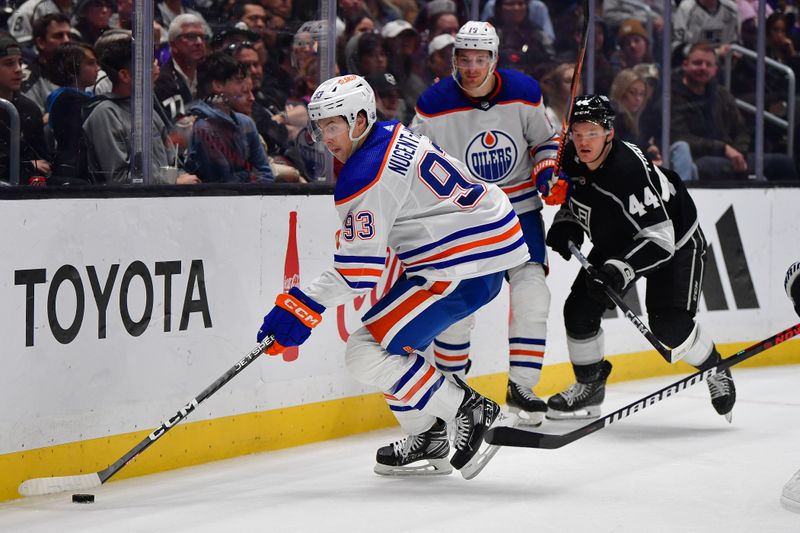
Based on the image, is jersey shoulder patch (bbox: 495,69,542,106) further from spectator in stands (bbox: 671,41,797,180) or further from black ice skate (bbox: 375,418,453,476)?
spectator in stands (bbox: 671,41,797,180)

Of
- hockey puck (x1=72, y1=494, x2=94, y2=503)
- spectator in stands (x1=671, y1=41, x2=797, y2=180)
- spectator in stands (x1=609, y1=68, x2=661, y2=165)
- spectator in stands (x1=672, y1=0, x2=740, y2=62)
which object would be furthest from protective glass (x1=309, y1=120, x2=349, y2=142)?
spectator in stands (x1=672, y1=0, x2=740, y2=62)

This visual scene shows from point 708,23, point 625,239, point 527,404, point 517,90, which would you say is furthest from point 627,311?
point 708,23

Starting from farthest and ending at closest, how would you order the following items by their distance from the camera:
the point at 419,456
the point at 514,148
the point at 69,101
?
the point at 514,148 → the point at 69,101 → the point at 419,456

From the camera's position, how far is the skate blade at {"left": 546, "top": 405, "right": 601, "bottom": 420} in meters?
4.48

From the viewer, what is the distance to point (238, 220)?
393 cm

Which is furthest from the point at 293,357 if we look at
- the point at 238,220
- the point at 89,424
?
the point at 89,424

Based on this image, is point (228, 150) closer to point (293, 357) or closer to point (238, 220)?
point (238, 220)

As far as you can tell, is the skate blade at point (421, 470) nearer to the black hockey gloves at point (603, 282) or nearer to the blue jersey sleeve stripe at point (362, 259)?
the blue jersey sleeve stripe at point (362, 259)

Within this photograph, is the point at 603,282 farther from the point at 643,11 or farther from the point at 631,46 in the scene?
the point at 643,11

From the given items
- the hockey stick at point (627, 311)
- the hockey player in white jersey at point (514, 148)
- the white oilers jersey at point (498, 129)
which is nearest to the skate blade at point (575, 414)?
the hockey player in white jersey at point (514, 148)

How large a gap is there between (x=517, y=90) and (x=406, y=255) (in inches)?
41.1

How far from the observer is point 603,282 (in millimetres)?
4043

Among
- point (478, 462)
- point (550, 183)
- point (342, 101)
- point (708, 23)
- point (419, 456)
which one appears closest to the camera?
point (342, 101)

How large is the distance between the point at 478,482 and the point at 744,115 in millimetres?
3268
